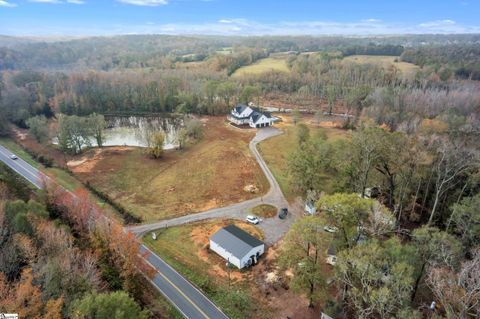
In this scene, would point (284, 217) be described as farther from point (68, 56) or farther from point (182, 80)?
point (68, 56)

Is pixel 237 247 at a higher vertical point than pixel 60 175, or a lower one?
higher

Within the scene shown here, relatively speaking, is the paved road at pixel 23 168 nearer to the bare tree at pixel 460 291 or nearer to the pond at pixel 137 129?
the pond at pixel 137 129

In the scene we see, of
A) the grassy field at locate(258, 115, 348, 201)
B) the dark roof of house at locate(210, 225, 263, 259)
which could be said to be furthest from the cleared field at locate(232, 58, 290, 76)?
the dark roof of house at locate(210, 225, 263, 259)

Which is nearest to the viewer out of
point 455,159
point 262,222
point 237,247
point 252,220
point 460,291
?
point 460,291

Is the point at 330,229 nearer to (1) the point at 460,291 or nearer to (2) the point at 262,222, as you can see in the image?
(1) the point at 460,291

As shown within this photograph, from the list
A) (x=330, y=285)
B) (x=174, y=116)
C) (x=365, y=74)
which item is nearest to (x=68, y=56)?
(x=174, y=116)

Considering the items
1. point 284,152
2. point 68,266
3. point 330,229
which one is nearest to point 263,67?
point 284,152
